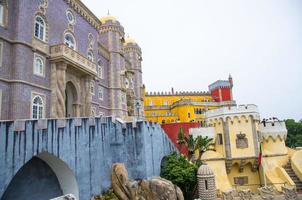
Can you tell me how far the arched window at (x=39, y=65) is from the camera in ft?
65.2

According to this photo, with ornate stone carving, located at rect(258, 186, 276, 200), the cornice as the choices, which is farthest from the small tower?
the cornice

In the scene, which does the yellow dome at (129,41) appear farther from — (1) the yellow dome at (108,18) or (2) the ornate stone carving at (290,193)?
(2) the ornate stone carving at (290,193)

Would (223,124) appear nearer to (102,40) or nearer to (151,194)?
(151,194)

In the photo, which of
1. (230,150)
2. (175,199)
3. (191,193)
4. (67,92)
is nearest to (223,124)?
(230,150)

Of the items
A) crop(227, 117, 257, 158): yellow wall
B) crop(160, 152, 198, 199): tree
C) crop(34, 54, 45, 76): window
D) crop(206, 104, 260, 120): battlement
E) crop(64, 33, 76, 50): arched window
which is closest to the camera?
crop(34, 54, 45, 76): window

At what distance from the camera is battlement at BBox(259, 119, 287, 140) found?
28.4m

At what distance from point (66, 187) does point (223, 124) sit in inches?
763

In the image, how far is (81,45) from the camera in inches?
1040

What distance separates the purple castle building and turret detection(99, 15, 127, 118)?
1306 mm

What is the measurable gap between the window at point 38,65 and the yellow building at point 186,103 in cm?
3228

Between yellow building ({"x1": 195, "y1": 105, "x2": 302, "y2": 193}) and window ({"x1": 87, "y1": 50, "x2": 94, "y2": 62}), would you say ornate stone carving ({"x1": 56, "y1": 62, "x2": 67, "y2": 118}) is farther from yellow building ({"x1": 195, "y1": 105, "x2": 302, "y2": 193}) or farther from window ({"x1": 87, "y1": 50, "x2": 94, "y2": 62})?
yellow building ({"x1": 195, "y1": 105, "x2": 302, "y2": 193})

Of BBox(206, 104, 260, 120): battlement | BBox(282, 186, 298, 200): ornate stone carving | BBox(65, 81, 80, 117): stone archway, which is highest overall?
BBox(65, 81, 80, 117): stone archway

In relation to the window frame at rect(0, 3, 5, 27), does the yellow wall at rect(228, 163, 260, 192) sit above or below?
below

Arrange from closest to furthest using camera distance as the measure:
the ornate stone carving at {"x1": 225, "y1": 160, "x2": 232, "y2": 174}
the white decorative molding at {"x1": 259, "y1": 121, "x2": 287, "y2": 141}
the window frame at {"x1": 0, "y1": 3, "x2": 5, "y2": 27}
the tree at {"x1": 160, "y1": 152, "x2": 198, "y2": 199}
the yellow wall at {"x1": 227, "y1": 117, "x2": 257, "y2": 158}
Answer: the window frame at {"x1": 0, "y1": 3, "x2": 5, "y2": 27} < the tree at {"x1": 160, "y1": 152, "x2": 198, "y2": 199} < the ornate stone carving at {"x1": 225, "y1": 160, "x2": 232, "y2": 174} < the yellow wall at {"x1": 227, "y1": 117, "x2": 257, "y2": 158} < the white decorative molding at {"x1": 259, "y1": 121, "x2": 287, "y2": 141}
